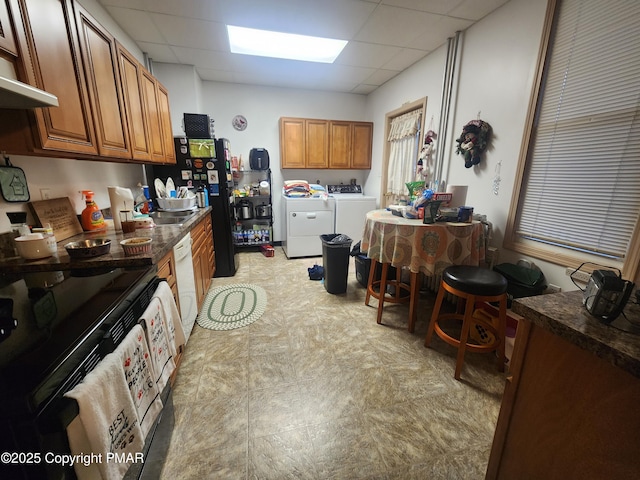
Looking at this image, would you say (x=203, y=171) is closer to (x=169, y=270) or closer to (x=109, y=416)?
(x=169, y=270)

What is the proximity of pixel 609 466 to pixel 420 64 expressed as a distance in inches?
141

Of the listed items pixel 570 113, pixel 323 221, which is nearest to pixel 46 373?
pixel 570 113

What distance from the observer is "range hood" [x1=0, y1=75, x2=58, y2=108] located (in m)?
0.82

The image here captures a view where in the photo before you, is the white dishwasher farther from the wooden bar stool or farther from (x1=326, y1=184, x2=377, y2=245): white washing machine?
(x1=326, y1=184, x2=377, y2=245): white washing machine

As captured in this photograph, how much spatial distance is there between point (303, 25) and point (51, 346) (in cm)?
284

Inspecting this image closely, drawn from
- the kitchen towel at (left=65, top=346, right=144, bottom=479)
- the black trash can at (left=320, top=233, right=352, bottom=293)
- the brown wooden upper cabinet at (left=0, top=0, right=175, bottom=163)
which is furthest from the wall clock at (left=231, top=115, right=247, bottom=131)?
the kitchen towel at (left=65, top=346, right=144, bottom=479)

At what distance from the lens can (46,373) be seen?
1.78ft

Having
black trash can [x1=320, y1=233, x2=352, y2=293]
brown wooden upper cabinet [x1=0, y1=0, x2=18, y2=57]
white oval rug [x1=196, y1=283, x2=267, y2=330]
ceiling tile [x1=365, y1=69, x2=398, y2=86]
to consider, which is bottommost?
white oval rug [x1=196, y1=283, x2=267, y2=330]

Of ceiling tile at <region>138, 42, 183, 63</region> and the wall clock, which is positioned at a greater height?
ceiling tile at <region>138, 42, 183, 63</region>

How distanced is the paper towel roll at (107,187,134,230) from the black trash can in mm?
1741

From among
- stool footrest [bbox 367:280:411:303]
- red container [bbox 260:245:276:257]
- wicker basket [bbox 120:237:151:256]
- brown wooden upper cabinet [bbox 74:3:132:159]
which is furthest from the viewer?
red container [bbox 260:245:276:257]

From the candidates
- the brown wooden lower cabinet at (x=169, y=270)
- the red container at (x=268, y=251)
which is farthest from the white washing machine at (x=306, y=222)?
the brown wooden lower cabinet at (x=169, y=270)

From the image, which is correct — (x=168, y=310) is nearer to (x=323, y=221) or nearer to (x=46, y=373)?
(x=46, y=373)

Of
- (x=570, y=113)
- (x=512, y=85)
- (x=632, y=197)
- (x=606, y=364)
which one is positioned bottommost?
(x=606, y=364)
